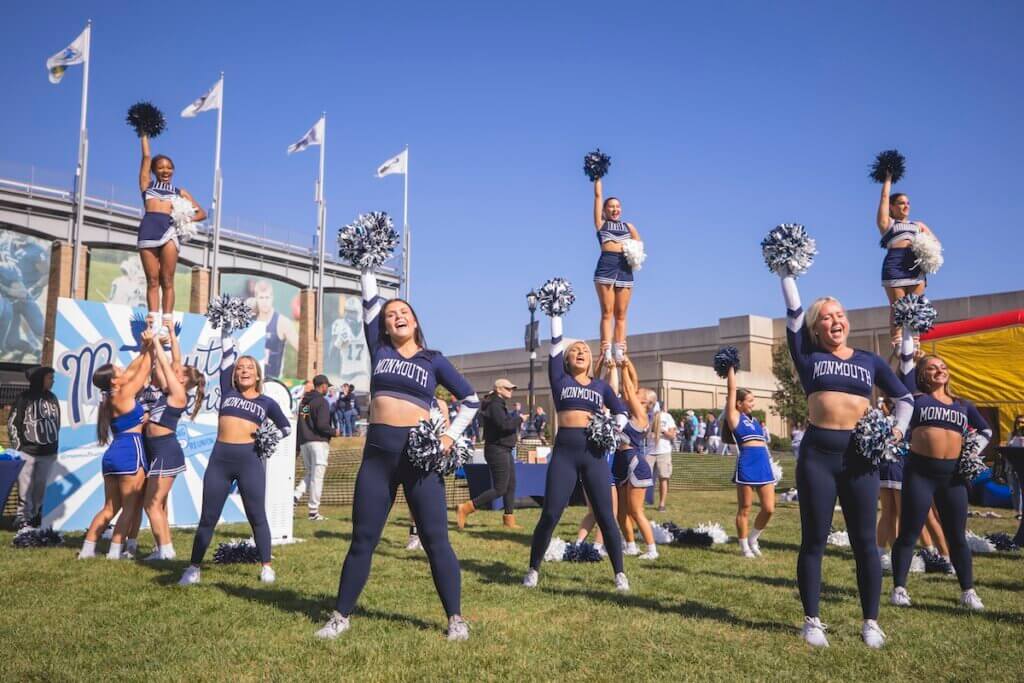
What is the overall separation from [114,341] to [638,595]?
791 centimetres

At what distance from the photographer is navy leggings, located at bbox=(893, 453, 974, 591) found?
5.91m

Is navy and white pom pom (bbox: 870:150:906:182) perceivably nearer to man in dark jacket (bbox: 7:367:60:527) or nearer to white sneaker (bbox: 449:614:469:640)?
white sneaker (bbox: 449:614:469:640)

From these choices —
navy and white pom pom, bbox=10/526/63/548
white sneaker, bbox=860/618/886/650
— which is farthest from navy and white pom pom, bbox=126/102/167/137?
white sneaker, bbox=860/618/886/650

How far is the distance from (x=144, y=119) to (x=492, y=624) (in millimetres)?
5948

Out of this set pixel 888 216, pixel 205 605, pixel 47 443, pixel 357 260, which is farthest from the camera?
pixel 47 443

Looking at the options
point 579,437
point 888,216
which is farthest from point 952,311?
point 579,437

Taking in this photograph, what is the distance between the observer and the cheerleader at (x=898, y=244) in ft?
26.0

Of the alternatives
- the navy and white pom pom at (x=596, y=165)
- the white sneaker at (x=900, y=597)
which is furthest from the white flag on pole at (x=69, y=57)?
the white sneaker at (x=900, y=597)

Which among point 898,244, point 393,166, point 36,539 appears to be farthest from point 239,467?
point 393,166

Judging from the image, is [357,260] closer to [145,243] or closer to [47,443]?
[145,243]

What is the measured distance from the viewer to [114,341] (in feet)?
34.4

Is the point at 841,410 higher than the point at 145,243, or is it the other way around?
the point at 145,243

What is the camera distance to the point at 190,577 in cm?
638

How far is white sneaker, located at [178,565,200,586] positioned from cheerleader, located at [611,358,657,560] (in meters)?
4.17
